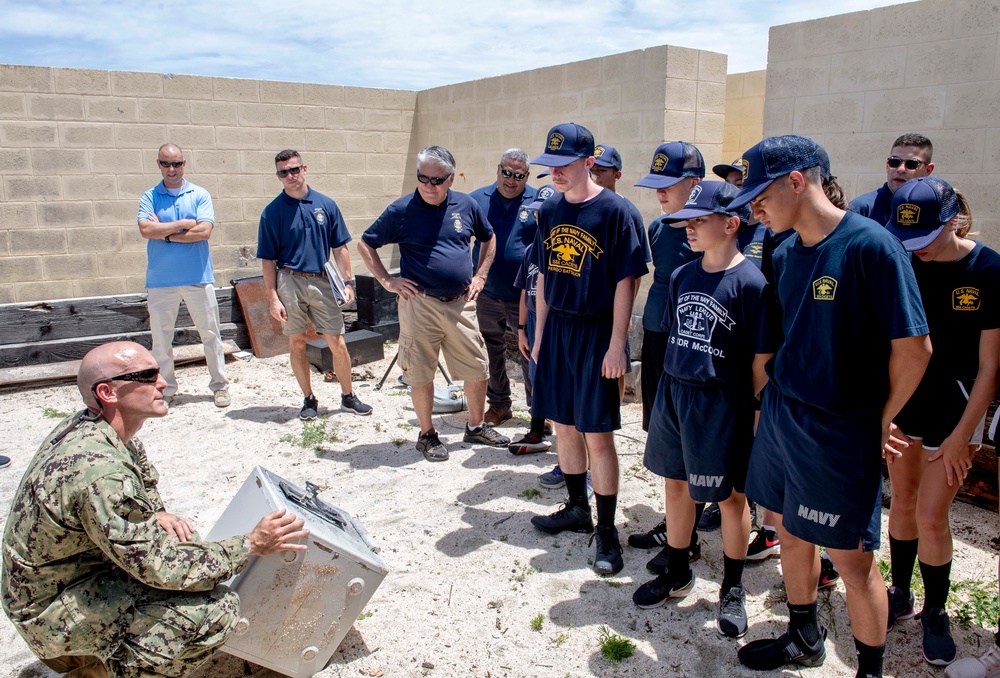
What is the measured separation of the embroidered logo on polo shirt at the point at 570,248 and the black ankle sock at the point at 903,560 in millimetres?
1721

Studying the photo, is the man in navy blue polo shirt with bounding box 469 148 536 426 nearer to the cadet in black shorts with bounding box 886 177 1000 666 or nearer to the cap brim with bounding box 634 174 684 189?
the cap brim with bounding box 634 174 684 189

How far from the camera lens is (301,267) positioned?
226 inches

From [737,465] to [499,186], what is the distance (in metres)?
3.12

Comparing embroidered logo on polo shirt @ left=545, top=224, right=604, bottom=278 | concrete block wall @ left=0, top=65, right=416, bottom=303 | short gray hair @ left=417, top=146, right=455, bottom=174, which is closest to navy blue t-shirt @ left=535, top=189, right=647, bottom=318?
embroidered logo on polo shirt @ left=545, top=224, right=604, bottom=278

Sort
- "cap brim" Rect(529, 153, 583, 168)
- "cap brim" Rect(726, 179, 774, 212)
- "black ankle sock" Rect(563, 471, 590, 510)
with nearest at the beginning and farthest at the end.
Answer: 1. "cap brim" Rect(726, 179, 774, 212)
2. "cap brim" Rect(529, 153, 583, 168)
3. "black ankle sock" Rect(563, 471, 590, 510)

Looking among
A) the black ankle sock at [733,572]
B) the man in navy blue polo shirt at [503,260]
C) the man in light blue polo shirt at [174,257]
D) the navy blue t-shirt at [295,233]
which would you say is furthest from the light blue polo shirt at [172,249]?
the black ankle sock at [733,572]

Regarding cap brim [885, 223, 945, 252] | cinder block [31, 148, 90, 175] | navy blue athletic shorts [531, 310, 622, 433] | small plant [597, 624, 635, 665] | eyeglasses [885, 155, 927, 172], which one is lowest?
small plant [597, 624, 635, 665]

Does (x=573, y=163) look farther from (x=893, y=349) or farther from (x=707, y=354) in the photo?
(x=893, y=349)

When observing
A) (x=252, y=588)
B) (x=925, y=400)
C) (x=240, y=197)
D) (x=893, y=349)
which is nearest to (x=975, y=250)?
(x=925, y=400)

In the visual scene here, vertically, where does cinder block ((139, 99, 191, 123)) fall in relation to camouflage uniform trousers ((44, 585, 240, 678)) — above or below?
above

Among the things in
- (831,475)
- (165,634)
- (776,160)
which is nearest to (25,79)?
(165,634)

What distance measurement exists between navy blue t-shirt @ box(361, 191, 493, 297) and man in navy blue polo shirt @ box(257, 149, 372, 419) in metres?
0.99

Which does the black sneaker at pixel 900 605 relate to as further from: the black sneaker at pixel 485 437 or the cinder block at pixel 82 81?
the cinder block at pixel 82 81

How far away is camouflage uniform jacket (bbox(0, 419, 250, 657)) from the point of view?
2240mm
